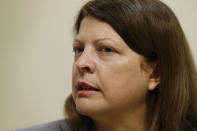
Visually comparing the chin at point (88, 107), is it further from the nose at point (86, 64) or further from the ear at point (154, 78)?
the ear at point (154, 78)

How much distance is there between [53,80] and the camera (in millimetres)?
1604

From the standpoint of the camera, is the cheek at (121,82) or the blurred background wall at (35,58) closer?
the cheek at (121,82)

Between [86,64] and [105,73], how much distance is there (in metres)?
0.07

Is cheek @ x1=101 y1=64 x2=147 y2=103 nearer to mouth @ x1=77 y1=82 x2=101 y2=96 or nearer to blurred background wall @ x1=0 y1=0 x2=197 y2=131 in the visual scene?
mouth @ x1=77 y1=82 x2=101 y2=96

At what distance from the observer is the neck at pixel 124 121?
3.50 feet

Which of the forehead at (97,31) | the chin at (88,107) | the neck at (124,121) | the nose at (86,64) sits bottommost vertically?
the neck at (124,121)

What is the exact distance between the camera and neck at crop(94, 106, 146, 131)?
107cm

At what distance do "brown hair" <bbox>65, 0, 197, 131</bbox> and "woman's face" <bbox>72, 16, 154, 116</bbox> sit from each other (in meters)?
0.04

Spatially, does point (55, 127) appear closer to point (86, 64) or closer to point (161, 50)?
point (86, 64)

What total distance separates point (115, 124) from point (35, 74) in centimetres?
69

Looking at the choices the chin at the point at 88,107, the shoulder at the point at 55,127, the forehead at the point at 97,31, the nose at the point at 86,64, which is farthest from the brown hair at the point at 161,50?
the shoulder at the point at 55,127

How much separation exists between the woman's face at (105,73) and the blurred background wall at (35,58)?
0.59 meters

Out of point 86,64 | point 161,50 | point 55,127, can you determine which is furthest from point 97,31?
point 55,127

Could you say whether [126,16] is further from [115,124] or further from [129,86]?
[115,124]
